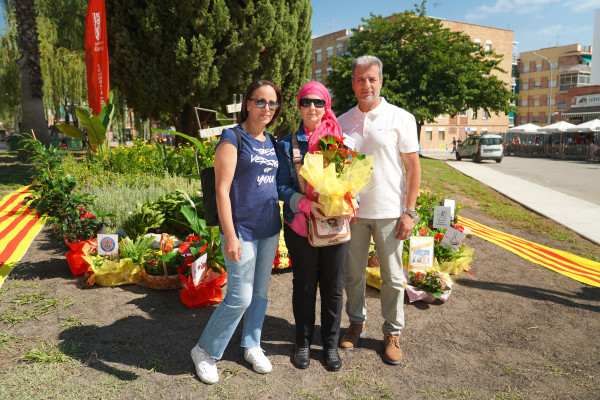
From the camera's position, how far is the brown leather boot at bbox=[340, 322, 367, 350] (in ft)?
10.2

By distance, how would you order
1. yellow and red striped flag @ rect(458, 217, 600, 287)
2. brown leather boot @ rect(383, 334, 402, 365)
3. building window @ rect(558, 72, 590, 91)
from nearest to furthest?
brown leather boot @ rect(383, 334, 402, 365) < yellow and red striped flag @ rect(458, 217, 600, 287) < building window @ rect(558, 72, 590, 91)

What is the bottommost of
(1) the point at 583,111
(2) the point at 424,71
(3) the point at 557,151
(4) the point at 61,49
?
(3) the point at 557,151

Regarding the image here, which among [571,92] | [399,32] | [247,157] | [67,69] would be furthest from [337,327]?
[571,92]

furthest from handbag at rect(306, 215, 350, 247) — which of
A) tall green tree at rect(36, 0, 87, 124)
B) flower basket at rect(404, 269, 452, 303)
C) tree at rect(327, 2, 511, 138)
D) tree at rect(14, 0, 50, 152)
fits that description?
tree at rect(327, 2, 511, 138)

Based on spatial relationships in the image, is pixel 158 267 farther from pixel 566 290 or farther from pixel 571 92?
pixel 571 92

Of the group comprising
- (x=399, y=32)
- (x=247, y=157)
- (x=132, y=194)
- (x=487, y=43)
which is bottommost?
(x=132, y=194)

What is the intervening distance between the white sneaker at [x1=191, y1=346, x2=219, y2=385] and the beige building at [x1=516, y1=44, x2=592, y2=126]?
66.8 metres

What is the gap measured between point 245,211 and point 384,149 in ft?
3.43

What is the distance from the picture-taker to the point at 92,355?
A: 9.40ft

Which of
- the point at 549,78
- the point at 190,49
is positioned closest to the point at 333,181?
the point at 190,49

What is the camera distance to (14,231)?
581cm

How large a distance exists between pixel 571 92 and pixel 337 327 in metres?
45.5

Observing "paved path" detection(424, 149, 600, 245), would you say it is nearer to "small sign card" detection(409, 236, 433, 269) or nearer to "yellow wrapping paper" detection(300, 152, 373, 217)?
"small sign card" detection(409, 236, 433, 269)

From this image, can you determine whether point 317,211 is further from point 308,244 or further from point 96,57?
point 96,57
